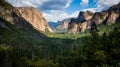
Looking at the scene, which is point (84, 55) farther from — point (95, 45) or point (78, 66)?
point (78, 66)

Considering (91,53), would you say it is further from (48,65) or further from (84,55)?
(48,65)

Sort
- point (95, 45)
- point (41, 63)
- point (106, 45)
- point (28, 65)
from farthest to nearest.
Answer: point (41, 63) < point (28, 65) < point (106, 45) < point (95, 45)

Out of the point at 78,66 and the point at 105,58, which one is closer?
the point at 105,58

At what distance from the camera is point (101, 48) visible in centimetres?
7794

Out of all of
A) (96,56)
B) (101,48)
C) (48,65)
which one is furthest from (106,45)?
(48,65)

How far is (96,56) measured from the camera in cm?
7225

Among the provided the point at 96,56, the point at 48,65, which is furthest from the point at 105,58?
the point at 48,65

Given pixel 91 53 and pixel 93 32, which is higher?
pixel 93 32

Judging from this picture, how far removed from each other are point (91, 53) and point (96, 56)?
183 inches

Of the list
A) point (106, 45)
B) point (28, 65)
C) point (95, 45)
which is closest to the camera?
point (95, 45)

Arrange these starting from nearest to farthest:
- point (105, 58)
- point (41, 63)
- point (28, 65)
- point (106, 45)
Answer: point (105, 58), point (106, 45), point (28, 65), point (41, 63)

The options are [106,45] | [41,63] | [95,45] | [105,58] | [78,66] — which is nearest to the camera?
[105,58]

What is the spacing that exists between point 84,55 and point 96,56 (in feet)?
21.0

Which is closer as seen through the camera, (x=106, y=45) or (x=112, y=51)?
(x=112, y=51)
